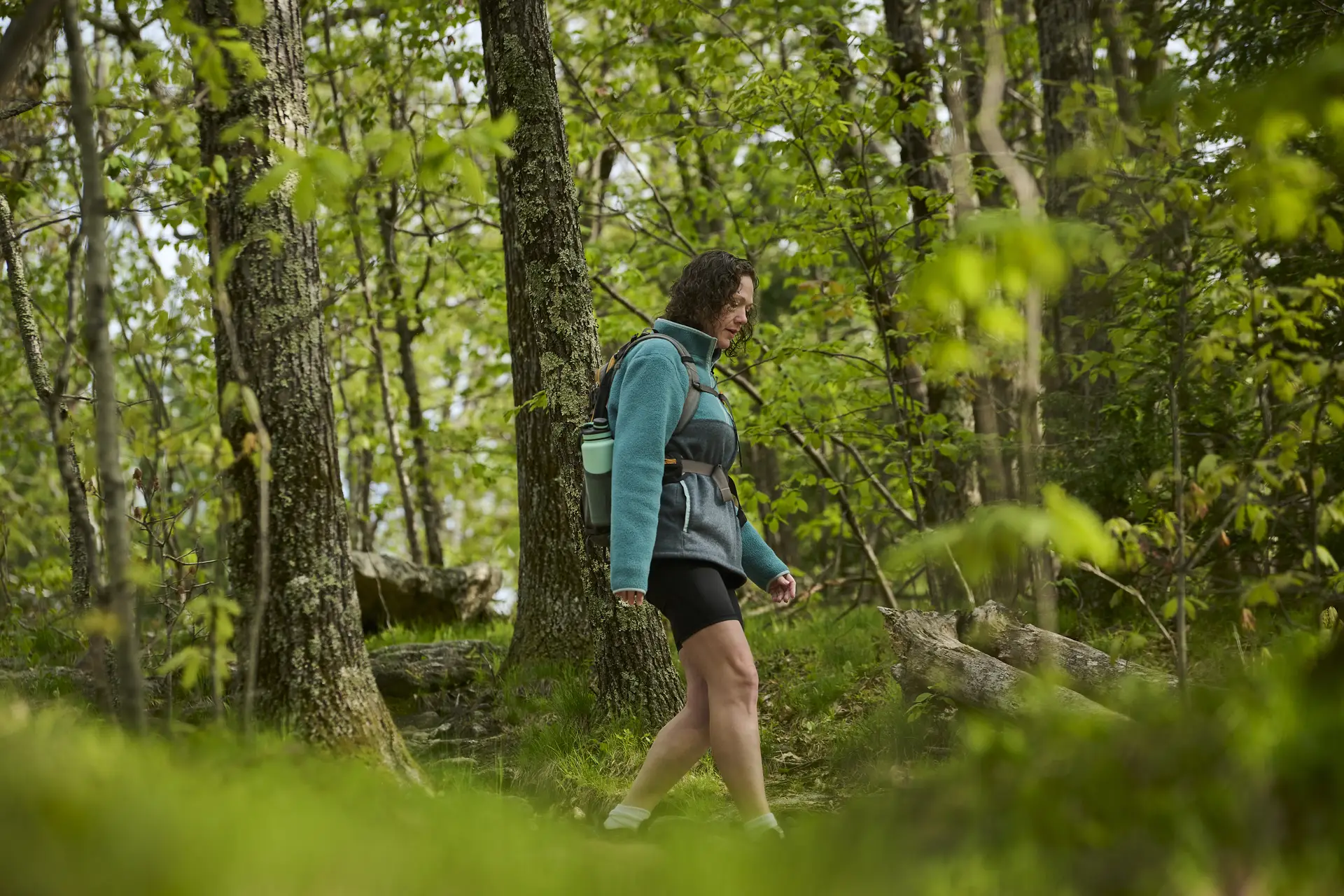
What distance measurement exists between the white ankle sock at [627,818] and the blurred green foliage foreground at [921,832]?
4.76 ft

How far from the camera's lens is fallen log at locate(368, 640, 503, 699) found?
643 cm

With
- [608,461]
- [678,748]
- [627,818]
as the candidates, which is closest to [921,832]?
[678,748]

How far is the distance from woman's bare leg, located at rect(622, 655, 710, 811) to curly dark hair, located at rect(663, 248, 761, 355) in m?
1.26

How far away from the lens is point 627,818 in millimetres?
3467

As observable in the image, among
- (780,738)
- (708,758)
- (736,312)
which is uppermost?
(736,312)

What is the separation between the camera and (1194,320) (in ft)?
17.8

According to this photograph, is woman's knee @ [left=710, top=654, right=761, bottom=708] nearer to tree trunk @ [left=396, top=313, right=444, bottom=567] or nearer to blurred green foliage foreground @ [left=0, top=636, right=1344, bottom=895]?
blurred green foliage foreground @ [left=0, top=636, right=1344, bottom=895]

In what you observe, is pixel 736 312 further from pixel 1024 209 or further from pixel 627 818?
pixel 627 818

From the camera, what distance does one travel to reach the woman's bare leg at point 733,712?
10.9 ft

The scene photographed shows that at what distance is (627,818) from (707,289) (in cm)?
193

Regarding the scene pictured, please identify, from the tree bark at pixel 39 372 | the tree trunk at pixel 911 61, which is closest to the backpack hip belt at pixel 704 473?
the tree bark at pixel 39 372

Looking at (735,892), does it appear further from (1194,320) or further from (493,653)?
(493,653)

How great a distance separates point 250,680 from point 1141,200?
328 cm

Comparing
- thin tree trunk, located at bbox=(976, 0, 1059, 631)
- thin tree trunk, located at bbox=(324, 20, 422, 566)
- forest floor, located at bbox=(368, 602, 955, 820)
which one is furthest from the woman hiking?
thin tree trunk, located at bbox=(324, 20, 422, 566)
